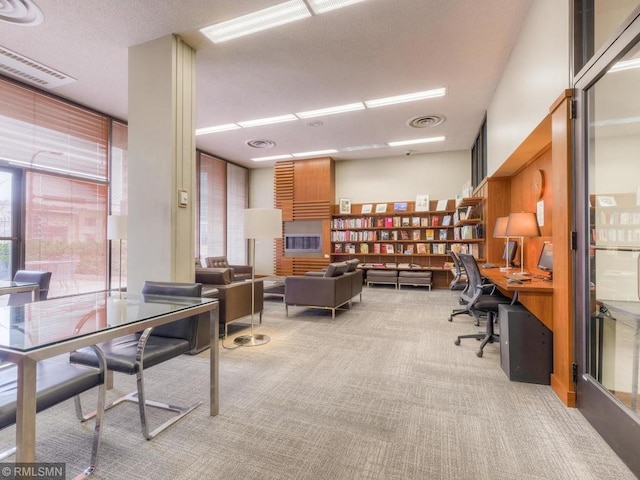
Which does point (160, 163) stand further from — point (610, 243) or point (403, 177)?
point (403, 177)

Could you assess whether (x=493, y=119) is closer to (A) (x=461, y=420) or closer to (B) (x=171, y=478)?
(A) (x=461, y=420)

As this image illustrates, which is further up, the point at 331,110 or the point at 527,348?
the point at 331,110

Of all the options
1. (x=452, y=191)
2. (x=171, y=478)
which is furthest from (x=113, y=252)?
(x=452, y=191)

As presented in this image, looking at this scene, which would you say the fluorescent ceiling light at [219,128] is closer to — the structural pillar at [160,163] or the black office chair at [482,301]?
the structural pillar at [160,163]

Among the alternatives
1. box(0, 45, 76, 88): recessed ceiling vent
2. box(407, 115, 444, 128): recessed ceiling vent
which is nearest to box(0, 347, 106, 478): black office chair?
box(0, 45, 76, 88): recessed ceiling vent

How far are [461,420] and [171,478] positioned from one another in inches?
65.7

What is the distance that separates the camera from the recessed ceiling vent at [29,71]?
344cm

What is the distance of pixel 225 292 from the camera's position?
3512 mm

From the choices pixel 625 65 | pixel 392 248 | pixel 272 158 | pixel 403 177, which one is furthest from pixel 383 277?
pixel 625 65

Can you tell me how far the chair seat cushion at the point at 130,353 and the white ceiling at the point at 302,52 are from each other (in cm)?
282

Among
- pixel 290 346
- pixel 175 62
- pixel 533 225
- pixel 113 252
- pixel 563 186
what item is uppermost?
pixel 175 62

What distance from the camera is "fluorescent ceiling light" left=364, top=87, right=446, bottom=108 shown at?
4461 millimetres

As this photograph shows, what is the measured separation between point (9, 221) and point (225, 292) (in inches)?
122

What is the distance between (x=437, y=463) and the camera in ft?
5.17
